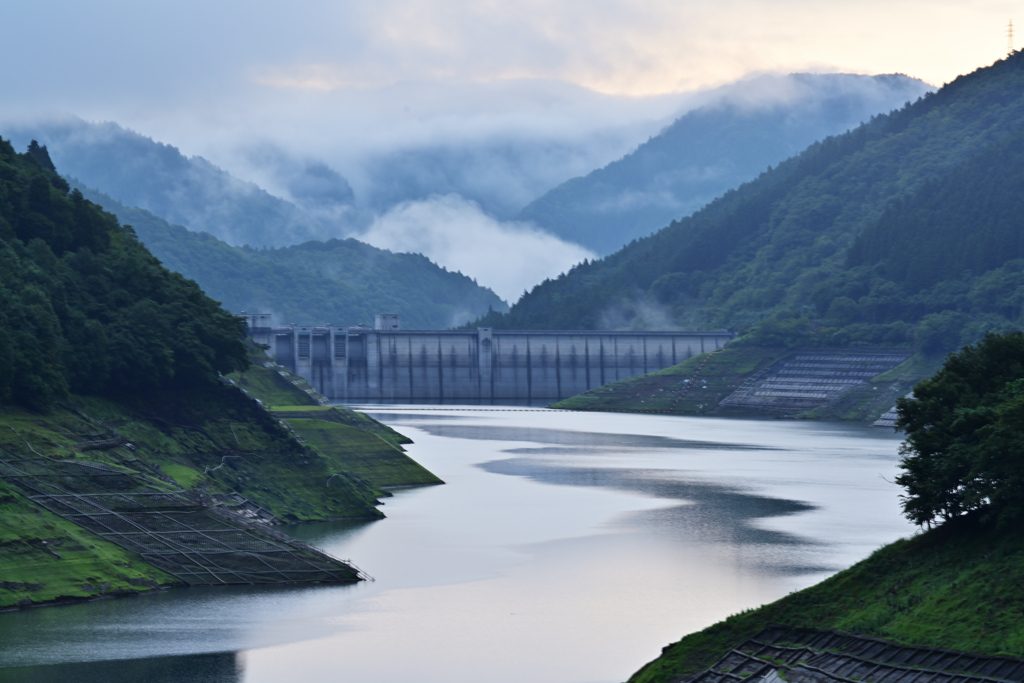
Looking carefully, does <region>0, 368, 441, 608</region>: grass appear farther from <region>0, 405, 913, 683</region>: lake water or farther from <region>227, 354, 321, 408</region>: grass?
<region>227, 354, 321, 408</region>: grass

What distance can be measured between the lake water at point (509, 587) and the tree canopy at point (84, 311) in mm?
18086

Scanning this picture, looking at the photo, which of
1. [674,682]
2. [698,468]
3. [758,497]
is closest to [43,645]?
[674,682]

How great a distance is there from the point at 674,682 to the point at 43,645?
23524 mm

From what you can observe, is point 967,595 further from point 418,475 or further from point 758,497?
point 418,475

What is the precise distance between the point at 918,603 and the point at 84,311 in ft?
217

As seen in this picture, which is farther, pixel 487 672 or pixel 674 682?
pixel 487 672

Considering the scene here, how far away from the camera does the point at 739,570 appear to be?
212 ft

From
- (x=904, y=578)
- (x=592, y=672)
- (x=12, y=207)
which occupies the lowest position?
(x=592, y=672)

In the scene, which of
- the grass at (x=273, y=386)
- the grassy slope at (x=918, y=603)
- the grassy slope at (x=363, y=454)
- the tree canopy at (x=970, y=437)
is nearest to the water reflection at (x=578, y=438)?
the grass at (x=273, y=386)

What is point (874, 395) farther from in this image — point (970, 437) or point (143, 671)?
point (143, 671)

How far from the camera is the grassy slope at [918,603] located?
3719cm

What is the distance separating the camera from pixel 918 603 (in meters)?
40.3

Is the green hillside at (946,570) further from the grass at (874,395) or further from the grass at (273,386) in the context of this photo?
the grass at (874,395)

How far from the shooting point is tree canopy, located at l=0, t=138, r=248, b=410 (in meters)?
79.1
